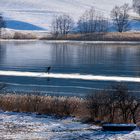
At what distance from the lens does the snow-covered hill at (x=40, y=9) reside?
128625 millimetres

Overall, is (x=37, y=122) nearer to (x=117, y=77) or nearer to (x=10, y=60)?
(x=117, y=77)

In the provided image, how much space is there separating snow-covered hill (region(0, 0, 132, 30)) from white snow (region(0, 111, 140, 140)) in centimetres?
10890

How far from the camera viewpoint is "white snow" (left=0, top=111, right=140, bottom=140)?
9625 millimetres

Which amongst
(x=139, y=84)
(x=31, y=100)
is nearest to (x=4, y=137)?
(x=31, y=100)

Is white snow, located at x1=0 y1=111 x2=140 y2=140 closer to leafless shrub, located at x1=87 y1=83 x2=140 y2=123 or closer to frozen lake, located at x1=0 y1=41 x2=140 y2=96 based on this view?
leafless shrub, located at x1=87 y1=83 x2=140 y2=123

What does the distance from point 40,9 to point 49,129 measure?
469 ft

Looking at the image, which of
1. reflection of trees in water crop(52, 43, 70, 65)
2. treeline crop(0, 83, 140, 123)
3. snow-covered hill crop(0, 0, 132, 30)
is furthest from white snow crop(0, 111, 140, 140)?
snow-covered hill crop(0, 0, 132, 30)

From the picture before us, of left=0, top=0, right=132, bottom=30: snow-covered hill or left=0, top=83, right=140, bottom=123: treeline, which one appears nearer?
left=0, top=83, right=140, bottom=123: treeline

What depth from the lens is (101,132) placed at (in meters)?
10.1

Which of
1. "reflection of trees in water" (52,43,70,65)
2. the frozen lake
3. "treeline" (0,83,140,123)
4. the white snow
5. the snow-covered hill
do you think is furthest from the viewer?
the snow-covered hill

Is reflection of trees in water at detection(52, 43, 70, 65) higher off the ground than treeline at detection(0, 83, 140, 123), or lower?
lower

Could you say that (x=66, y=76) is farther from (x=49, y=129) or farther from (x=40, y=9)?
(x=40, y=9)

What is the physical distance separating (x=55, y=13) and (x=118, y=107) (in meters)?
130

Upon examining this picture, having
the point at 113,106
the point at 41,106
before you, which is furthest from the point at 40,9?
the point at 113,106
